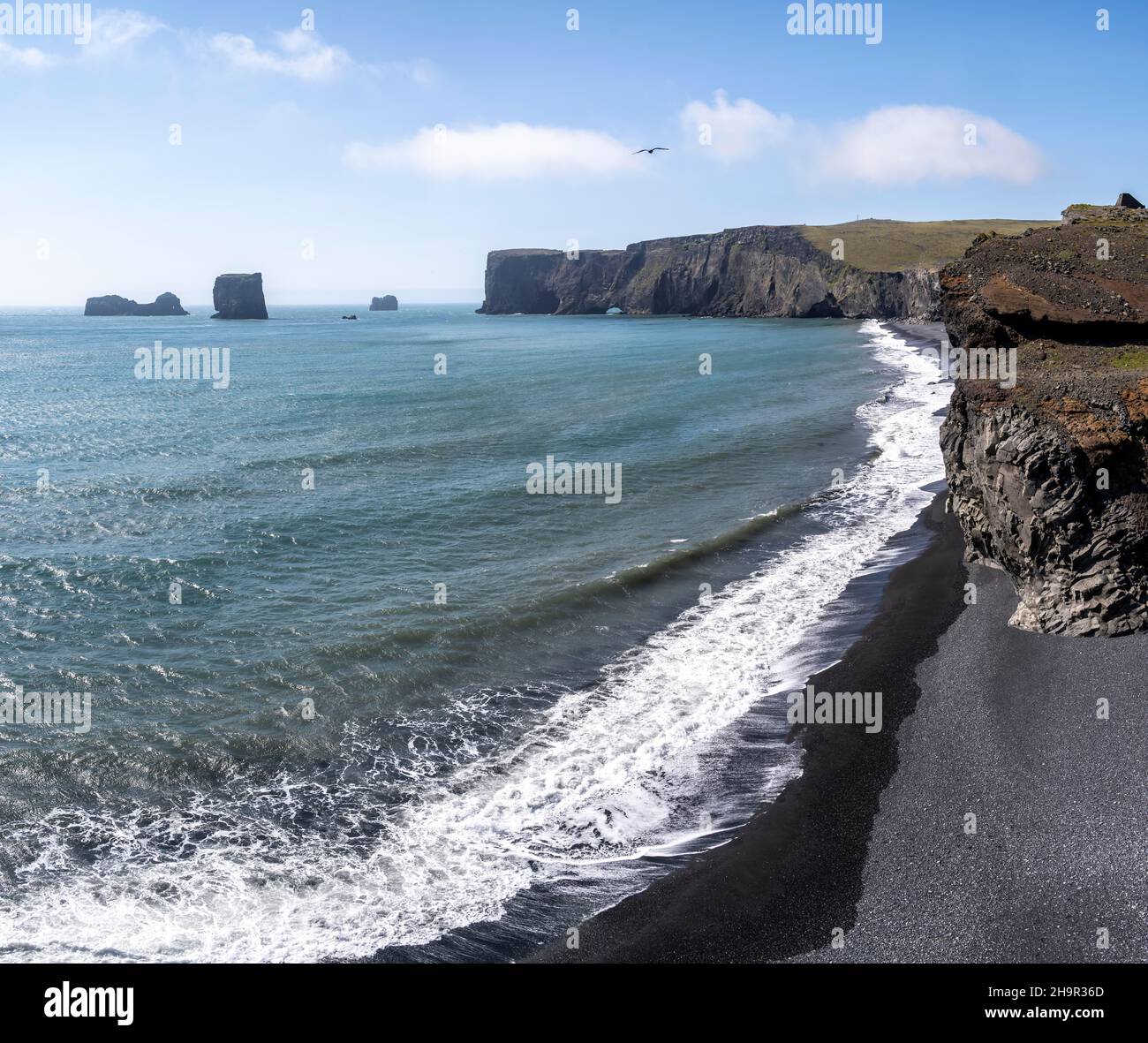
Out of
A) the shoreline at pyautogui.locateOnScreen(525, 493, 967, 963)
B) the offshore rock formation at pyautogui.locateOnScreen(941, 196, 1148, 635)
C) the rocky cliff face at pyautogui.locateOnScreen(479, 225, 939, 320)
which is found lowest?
the shoreline at pyautogui.locateOnScreen(525, 493, 967, 963)

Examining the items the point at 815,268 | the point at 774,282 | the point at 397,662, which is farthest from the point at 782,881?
the point at 774,282

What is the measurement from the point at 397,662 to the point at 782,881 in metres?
10.7

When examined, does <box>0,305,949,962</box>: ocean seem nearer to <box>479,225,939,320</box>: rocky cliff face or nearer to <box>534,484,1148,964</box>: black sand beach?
<box>534,484,1148,964</box>: black sand beach

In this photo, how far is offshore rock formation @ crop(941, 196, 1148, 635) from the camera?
17375 millimetres

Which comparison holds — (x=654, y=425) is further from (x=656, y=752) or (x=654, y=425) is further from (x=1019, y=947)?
(x=1019, y=947)

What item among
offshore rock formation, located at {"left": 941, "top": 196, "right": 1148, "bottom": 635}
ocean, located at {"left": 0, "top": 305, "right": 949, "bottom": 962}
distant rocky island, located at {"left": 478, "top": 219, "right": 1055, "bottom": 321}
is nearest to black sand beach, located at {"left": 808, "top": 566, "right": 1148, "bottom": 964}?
offshore rock formation, located at {"left": 941, "top": 196, "right": 1148, "bottom": 635}

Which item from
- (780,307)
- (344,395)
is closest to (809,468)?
(344,395)

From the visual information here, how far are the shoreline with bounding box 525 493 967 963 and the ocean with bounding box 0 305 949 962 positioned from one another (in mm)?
506

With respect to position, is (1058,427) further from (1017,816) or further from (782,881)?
(782,881)

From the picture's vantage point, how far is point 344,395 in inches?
2367

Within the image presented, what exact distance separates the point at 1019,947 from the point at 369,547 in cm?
2143

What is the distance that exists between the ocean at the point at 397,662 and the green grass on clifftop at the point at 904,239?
11486cm
